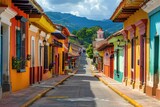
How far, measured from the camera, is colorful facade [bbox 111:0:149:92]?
18.8 meters

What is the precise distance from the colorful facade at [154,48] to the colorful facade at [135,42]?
98cm

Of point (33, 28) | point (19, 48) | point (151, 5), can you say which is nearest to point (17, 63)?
point (19, 48)

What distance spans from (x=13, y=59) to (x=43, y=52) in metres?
13.7

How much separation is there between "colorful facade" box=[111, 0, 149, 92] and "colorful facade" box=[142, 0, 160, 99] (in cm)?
98

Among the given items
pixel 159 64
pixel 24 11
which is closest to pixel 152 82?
pixel 159 64

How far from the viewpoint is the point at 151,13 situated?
1703 centimetres

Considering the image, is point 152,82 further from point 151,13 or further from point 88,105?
point 88,105

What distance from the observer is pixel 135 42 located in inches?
874

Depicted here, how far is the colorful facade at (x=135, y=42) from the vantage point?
1878cm

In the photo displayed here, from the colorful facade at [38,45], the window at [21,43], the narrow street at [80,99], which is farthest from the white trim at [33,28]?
the narrow street at [80,99]

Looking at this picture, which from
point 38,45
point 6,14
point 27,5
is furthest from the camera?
point 38,45

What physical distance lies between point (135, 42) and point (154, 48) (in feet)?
18.1

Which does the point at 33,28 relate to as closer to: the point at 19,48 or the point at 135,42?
the point at 19,48

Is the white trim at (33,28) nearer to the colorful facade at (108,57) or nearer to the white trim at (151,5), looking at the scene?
the white trim at (151,5)
